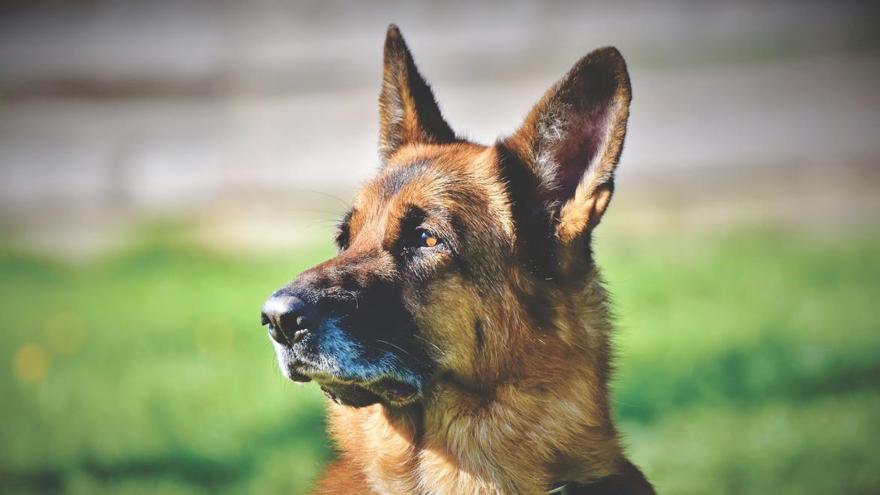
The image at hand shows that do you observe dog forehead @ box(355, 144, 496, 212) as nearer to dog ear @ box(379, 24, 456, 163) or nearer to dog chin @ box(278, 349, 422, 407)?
dog ear @ box(379, 24, 456, 163)

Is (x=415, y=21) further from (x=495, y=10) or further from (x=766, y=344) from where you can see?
(x=766, y=344)

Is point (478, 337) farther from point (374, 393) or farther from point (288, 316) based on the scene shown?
point (288, 316)

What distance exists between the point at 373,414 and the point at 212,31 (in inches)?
408

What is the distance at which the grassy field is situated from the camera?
5230mm

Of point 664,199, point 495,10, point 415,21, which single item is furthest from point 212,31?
point 664,199

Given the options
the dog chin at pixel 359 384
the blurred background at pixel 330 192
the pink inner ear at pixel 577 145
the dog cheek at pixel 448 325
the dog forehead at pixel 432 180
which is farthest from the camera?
the blurred background at pixel 330 192

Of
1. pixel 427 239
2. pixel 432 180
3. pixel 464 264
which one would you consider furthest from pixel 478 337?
pixel 432 180

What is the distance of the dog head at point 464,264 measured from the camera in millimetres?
3127

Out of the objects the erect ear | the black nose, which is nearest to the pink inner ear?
the erect ear

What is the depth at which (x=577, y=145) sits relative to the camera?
3439 mm

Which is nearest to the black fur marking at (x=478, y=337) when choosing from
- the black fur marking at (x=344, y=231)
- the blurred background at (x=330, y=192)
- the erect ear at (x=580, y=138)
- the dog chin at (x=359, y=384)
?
the dog chin at (x=359, y=384)

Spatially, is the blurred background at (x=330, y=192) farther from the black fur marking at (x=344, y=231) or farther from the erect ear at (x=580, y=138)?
the erect ear at (x=580, y=138)

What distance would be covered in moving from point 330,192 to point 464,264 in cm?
825

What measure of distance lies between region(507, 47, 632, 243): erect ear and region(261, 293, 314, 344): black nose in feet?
3.23
